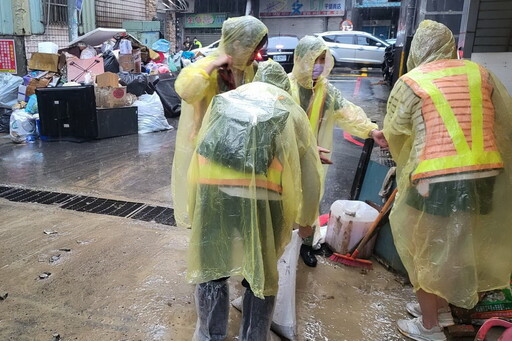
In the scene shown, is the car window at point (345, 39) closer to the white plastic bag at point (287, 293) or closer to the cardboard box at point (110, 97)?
the cardboard box at point (110, 97)

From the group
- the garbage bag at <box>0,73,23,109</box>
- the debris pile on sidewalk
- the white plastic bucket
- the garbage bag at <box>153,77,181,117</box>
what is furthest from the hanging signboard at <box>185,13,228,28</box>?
the white plastic bucket

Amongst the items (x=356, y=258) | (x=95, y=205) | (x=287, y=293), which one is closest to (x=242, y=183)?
(x=287, y=293)

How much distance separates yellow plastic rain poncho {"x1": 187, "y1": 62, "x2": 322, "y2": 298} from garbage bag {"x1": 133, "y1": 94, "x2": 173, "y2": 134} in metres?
6.01

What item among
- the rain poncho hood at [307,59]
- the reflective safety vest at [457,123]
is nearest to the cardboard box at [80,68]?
the rain poncho hood at [307,59]

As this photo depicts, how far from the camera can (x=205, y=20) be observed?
25188mm

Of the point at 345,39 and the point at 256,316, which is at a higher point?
the point at 345,39

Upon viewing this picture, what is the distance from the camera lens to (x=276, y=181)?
1.79m

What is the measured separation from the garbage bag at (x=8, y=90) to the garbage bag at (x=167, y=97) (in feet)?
8.60

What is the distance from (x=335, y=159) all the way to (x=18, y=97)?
19.9 feet

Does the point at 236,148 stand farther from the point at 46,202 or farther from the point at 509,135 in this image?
the point at 46,202

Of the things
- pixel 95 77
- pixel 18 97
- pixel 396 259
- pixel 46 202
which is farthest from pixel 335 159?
pixel 18 97

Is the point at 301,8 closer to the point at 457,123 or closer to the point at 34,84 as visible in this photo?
the point at 34,84

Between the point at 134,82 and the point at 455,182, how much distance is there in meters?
7.68

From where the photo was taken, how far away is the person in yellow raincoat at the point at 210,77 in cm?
243
